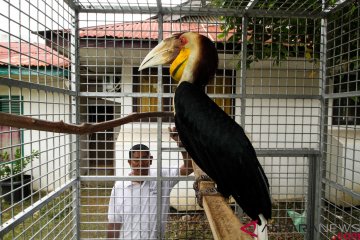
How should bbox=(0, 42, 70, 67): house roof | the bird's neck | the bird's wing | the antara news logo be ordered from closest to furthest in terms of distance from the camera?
bbox=(0, 42, 70, 67): house roof, the bird's wing, the antara news logo, the bird's neck

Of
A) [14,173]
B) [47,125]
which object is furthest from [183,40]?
[14,173]

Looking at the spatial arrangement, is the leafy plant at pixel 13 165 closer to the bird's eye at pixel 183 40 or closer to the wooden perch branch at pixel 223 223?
the wooden perch branch at pixel 223 223

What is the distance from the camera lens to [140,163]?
2094mm

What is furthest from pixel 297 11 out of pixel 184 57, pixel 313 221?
pixel 313 221

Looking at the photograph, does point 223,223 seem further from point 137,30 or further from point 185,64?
point 137,30

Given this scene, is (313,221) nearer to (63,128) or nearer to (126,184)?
(126,184)

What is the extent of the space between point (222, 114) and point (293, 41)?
3.10 ft

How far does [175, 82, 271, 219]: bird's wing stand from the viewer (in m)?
1.44

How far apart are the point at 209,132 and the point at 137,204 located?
90 centimetres

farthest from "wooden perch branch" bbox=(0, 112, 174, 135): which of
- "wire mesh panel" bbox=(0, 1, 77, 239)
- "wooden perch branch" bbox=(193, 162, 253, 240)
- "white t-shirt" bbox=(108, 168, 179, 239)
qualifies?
"white t-shirt" bbox=(108, 168, 179, 239)

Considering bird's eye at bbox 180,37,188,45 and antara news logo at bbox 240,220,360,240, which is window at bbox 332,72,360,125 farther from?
bird's eye at bbox 180,37,188,45

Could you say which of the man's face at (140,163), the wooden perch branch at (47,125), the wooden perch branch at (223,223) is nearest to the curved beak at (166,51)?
the wooden perch branch at (47,125)

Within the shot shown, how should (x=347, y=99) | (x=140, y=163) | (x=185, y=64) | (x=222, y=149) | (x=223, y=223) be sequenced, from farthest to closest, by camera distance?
(x=140, y=163)
(x=347, y=99)
(x=185, y=64)
(x=222, y=149)
(x=223, y=223)

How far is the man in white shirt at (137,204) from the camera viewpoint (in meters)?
2.12
